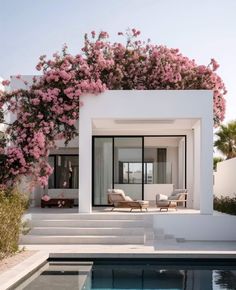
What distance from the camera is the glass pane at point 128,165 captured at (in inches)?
852

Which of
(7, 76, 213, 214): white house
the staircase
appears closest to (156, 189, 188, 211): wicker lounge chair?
(7, 76, 213, 214): white house

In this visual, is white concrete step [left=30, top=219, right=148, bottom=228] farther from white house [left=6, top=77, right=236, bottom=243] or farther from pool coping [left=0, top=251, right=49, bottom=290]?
pool coping [left=0, top=251, right=49, bottom=290]

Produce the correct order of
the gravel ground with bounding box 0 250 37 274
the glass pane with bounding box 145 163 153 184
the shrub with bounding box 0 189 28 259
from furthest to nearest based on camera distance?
the glass pane with bounding box 145 163 153 184 → the shrub with bounding box 0 189 28 259 → the gravel ground with bounding box 0 250 37 274

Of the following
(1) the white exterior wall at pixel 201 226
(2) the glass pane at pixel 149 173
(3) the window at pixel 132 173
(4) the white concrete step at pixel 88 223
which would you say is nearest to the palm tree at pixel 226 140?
(2) the glass pane at pixel 149 173

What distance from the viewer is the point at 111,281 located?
1062cm

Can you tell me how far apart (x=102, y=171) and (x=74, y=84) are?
5.12 metres

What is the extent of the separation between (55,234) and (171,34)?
23.3 ft

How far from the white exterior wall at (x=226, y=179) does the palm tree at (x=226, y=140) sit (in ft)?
15.2

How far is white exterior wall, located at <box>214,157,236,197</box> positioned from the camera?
72.9 feet

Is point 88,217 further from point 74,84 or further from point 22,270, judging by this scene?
point 22,270

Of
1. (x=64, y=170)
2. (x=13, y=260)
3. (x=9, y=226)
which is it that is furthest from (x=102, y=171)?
(x=13, y=260)

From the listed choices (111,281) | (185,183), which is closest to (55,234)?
(111,281)

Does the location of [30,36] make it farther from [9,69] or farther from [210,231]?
[210,231]

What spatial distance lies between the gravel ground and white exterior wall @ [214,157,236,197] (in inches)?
440
